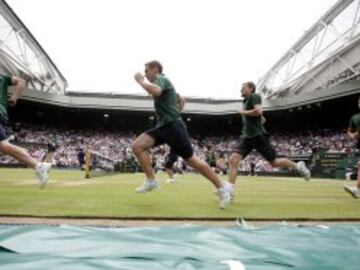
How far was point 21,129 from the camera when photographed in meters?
53.4

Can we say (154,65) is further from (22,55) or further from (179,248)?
(22,55)

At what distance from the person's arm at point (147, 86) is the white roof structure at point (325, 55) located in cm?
3656

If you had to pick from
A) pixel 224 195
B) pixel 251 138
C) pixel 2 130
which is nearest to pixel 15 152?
pixel 2 130

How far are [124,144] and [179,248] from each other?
173 ft

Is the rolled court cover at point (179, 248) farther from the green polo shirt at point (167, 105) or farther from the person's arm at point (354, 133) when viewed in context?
the person's arm at point (354, 133)

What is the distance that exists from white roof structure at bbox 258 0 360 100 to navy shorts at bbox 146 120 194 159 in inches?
1422

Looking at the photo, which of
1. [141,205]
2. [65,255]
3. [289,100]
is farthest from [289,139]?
[65,255]

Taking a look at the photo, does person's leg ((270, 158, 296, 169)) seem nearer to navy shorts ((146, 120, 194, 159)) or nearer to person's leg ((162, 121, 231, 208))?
person's leg ((162, 121, 231, 208))

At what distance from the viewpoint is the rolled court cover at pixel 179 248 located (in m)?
3.17

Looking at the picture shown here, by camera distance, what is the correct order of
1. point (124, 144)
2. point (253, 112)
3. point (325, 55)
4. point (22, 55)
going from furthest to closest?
point (124, 144) < point (22, 55) < point (325, 55) < point (253, 112)

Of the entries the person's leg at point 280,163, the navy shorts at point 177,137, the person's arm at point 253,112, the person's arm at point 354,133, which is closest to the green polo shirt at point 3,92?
the navy shorts at point 177,137

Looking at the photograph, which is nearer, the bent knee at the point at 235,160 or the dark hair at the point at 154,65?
the dark hair at the point at 154,65

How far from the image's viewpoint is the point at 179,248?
3.77 meters

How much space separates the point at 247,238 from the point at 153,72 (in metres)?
3.55
